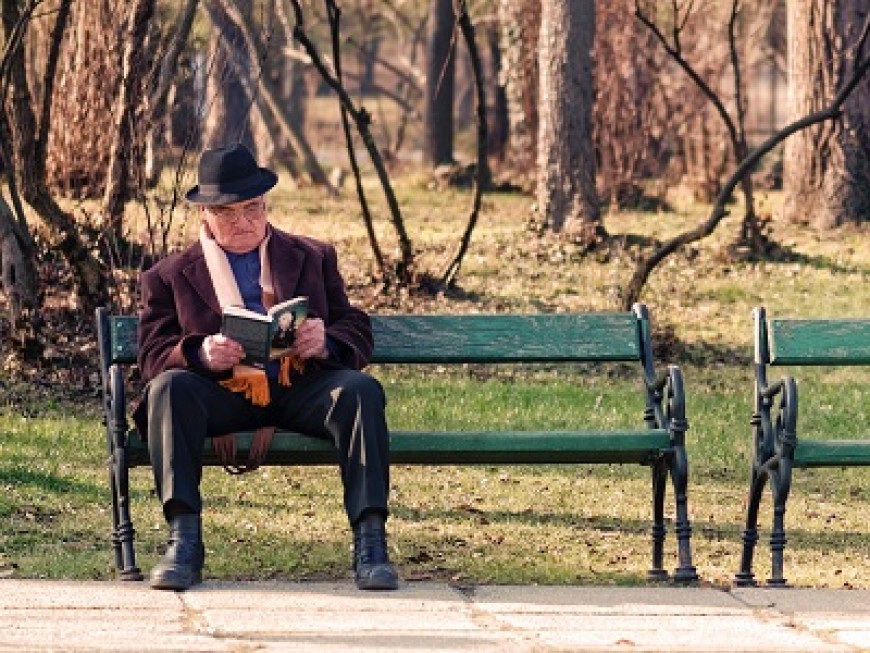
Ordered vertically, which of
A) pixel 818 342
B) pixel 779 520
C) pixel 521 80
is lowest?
pixel 779 520

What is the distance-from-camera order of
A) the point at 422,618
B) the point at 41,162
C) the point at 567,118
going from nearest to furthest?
the point at 422,618
the point at 41,162
the point at 567,118

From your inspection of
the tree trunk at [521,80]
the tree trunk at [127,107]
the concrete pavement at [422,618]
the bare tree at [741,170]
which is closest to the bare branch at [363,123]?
the tree trunk at [127,107]

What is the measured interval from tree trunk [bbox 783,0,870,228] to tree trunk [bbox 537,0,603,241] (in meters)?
1.68

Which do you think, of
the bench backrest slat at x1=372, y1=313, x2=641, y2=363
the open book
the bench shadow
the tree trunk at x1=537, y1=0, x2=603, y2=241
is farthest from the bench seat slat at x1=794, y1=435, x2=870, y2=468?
the tree trunk at x1=537, y1=0, x2=603, y2=241

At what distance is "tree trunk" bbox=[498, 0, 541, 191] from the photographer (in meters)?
19.0

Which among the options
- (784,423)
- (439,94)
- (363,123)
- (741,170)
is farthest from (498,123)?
(784,423)

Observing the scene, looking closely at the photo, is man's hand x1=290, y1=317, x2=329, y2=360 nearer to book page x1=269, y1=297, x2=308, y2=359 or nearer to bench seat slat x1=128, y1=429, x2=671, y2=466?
book page x1=269, y1=297, x2=308, y2=359

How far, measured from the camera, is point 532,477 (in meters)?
9.39

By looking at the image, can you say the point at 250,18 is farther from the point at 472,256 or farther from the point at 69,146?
the point at 472,256

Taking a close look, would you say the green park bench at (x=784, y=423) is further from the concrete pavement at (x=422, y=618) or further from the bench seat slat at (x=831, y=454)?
the concrete pavement at (x=422, y=618)

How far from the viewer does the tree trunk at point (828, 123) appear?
53.1 ft

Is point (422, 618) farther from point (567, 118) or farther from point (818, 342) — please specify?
point (567, 118)

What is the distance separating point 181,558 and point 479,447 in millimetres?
1065

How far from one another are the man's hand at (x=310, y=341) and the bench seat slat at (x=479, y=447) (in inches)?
10.6
